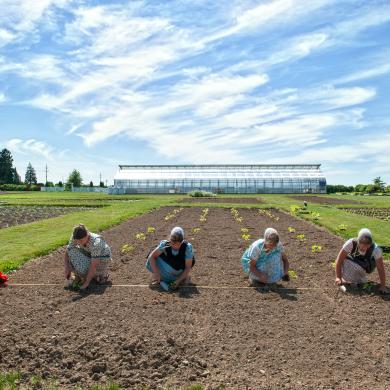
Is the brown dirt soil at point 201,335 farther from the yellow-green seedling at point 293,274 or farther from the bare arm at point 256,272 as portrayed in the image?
the bare arm at point 256,272

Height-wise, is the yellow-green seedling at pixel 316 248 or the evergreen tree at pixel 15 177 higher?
the evergreen tree at pixel 15 177

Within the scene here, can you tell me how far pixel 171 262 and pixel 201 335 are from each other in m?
2.59

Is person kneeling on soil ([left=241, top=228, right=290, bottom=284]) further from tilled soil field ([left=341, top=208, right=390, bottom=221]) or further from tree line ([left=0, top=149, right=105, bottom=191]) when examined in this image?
tree line ([left=0, top=149, right=105, bottom=191])

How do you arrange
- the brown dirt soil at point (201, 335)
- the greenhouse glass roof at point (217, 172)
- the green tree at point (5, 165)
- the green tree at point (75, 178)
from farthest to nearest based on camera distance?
the green tree at point (75, 178), the green tree at point (5, 165), the greenhouse glass roof at point (217, 172), the brown dirt soil at point (201, 335)

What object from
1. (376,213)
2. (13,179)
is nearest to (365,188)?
(376,213)

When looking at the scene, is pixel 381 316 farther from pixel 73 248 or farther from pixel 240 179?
pixel 240 179

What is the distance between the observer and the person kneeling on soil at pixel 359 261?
320 inches

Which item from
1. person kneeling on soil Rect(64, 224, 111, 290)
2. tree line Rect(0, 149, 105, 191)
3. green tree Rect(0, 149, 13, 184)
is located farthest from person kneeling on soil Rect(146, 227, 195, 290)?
green tree Rect(0, 149, 13, 184)

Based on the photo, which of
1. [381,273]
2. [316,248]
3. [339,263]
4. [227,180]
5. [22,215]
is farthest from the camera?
[227,180]

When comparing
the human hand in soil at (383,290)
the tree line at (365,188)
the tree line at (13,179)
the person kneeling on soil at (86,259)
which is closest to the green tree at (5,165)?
the tree line at (13,179)

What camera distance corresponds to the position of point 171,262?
338 inches

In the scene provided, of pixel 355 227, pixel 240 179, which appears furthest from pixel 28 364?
pixel 240 179

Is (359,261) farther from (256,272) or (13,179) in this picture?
(13,179)

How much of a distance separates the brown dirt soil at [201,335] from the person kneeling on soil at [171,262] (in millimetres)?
354
